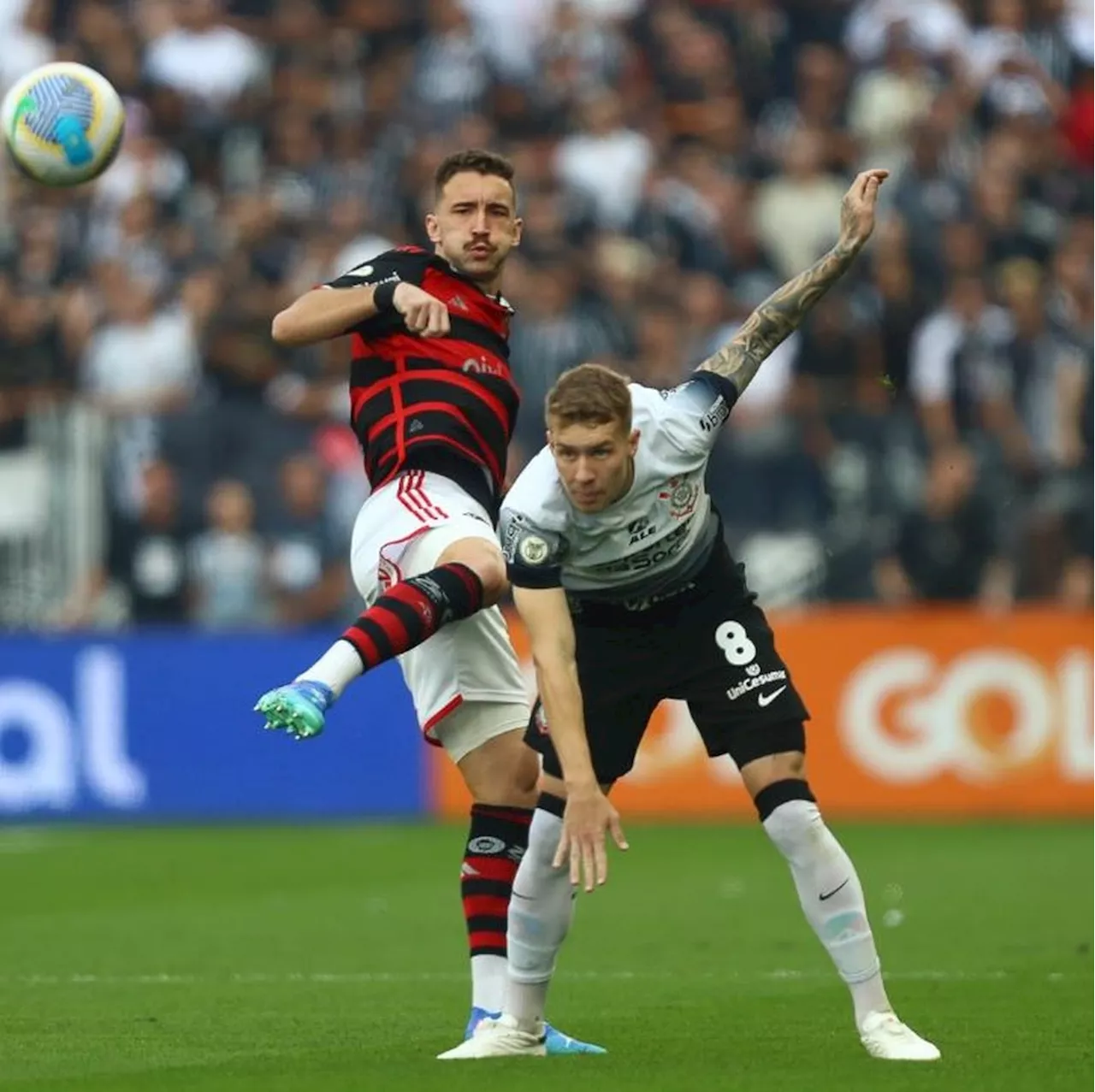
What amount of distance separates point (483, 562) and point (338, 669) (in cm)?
63

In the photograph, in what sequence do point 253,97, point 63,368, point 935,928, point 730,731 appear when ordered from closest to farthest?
point 730,731, point 935,928, point 63,368, point 253,97

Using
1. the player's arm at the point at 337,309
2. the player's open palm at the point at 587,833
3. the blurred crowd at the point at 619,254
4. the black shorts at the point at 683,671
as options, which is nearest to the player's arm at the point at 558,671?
the player's open palm at the point at 587,833

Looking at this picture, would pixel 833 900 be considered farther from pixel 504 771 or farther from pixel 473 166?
pixel 473 166

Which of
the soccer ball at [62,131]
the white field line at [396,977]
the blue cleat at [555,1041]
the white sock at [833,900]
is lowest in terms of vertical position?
the blue cleat at [555,1041]

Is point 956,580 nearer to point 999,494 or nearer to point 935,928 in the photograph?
point 999,494

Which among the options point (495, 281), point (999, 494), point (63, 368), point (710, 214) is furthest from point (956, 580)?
point (495, 281)

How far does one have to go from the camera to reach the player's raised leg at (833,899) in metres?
7.66

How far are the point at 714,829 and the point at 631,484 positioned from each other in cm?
975

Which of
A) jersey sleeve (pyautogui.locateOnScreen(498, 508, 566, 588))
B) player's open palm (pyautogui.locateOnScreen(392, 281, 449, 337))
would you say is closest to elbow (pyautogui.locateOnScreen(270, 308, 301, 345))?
player's open palm (pyautogui.locateOnScreen(392, 281, 449, 337))

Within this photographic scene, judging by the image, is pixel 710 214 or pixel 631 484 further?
pixel 710 214

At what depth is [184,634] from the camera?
18.1m

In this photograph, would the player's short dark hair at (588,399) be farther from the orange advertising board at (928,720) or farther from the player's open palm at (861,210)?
the orange advertising board at (928,720)

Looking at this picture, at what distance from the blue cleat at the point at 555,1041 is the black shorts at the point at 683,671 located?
800mm

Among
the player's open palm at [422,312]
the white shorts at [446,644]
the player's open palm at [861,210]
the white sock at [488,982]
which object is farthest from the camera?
the white shorts at [446,644]
